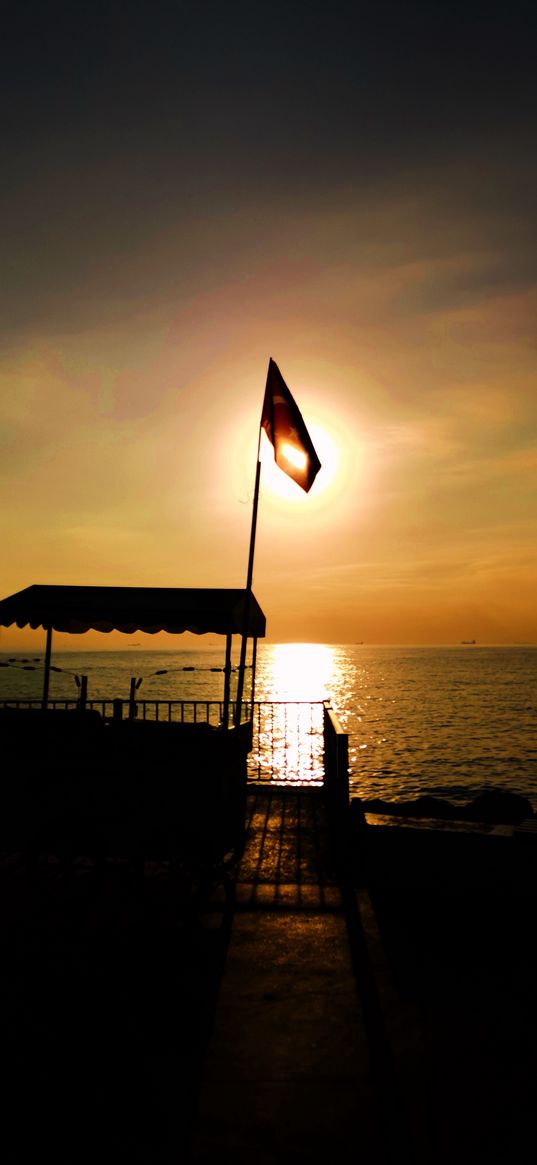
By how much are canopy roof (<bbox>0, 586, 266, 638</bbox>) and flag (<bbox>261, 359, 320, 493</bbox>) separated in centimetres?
255

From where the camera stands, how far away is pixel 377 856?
347 inches

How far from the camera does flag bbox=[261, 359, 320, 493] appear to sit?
933cm

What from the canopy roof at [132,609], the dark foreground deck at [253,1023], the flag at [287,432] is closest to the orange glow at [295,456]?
the flag at [287,432]

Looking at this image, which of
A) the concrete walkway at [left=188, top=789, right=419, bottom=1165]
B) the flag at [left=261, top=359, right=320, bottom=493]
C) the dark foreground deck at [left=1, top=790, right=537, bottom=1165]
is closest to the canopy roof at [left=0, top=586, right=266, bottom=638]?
the flag at [left=261, top=359, right=320, bottom=493]

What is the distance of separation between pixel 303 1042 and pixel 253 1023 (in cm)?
41

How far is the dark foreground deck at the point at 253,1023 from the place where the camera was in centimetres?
354

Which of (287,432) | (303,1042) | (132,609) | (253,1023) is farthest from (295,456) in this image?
(303,1042)

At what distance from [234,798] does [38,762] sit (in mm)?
1898

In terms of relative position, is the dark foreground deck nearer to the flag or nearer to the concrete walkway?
the concrete walkway

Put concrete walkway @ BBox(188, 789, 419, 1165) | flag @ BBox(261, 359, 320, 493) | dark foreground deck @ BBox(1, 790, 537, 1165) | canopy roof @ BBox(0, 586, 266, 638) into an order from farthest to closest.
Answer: canopy roof @ BBox(0, 586, 266, 638), flag @ BBox(261, 359, 320, 493), dark foreground deck @ BBox(1, 790, 537, 1165), concrete walkway @ BBox(188, 789, 419, 1165)

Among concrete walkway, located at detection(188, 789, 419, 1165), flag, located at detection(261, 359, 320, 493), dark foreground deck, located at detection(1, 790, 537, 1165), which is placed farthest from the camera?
flag, located at detection(261, 359, 320, 493)

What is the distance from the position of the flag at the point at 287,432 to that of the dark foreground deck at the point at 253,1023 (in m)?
5.14

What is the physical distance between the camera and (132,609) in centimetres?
1155

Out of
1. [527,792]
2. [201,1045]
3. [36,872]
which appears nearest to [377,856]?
[36,872]
